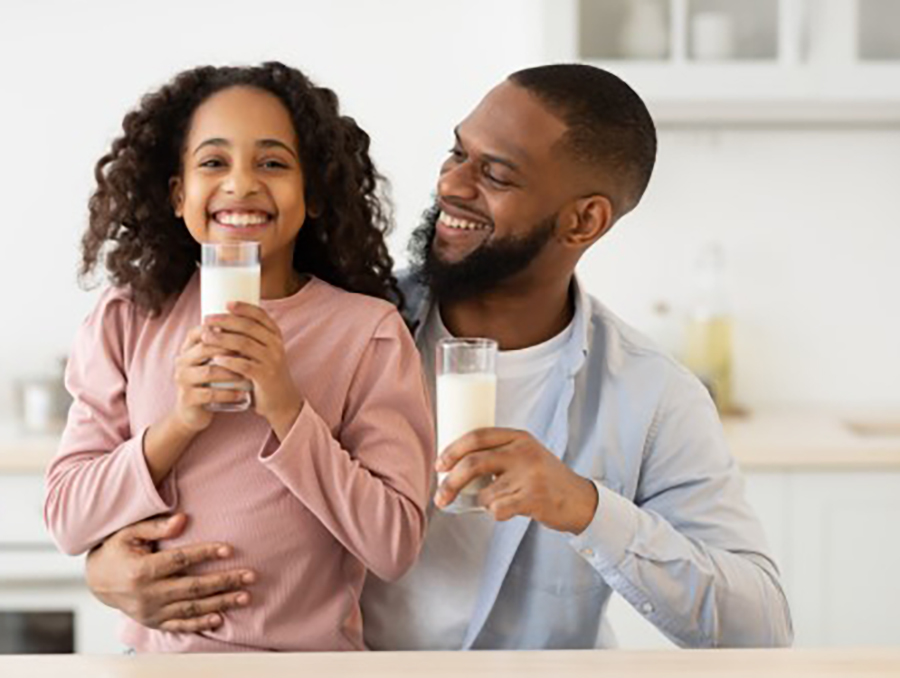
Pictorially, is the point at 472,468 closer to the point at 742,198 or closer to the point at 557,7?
the point at 557,7

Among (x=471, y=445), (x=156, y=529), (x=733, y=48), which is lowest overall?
(x=156, y=529)

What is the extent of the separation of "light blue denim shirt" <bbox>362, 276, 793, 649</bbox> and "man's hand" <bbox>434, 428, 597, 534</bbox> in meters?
0.18

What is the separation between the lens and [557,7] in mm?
3508

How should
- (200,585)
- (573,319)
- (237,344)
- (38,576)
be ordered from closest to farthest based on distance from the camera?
(237,344), (200,585), (573,319), (38,576)

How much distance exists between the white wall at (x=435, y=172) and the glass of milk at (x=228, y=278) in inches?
83.4

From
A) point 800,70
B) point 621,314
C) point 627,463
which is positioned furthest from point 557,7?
point 627,463

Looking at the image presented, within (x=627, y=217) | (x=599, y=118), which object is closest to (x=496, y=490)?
(x=599, y=118)

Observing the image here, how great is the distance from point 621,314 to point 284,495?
2.12 meters

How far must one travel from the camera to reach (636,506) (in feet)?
6.86

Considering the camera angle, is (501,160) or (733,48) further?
(733,48)

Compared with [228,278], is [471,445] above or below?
below

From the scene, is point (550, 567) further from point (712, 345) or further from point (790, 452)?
point (712, 345)

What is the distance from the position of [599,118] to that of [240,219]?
0.58 m

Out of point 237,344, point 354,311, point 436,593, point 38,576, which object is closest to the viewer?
point 237,344
